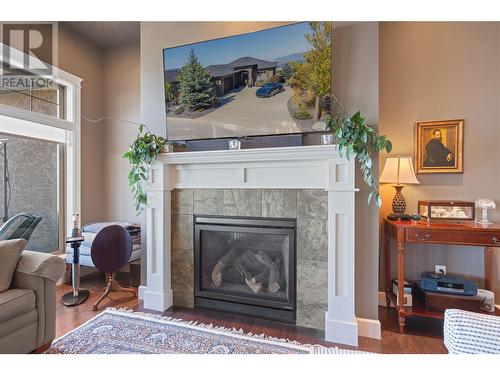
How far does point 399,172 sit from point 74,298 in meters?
3.43

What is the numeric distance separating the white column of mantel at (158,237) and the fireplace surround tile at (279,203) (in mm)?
958

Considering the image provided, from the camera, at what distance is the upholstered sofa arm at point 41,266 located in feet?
5.56

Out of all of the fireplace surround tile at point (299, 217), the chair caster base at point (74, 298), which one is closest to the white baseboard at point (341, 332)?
the fireplace surround tile at point (299, 217)

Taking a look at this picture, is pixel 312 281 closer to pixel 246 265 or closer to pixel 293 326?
pixel 293 326

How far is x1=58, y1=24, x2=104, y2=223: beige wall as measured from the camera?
319 centimetres

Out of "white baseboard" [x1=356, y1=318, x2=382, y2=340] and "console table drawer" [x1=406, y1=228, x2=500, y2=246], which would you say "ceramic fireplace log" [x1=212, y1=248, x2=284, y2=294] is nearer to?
"white baseboard" [x1=356, y1=318, x2=382, y2=340]

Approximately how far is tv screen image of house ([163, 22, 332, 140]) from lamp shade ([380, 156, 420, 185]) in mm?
827

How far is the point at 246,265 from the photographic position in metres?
2.36

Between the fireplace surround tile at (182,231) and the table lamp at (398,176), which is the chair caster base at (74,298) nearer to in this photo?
the fireplace surround tile at (182,231)

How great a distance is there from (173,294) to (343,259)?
1656 mm

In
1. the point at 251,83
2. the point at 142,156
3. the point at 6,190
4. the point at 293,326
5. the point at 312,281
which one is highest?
the point at 251,83

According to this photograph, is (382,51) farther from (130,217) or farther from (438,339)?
(130,217)

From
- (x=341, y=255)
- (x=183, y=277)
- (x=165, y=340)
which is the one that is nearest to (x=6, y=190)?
(x=183, y=277)
